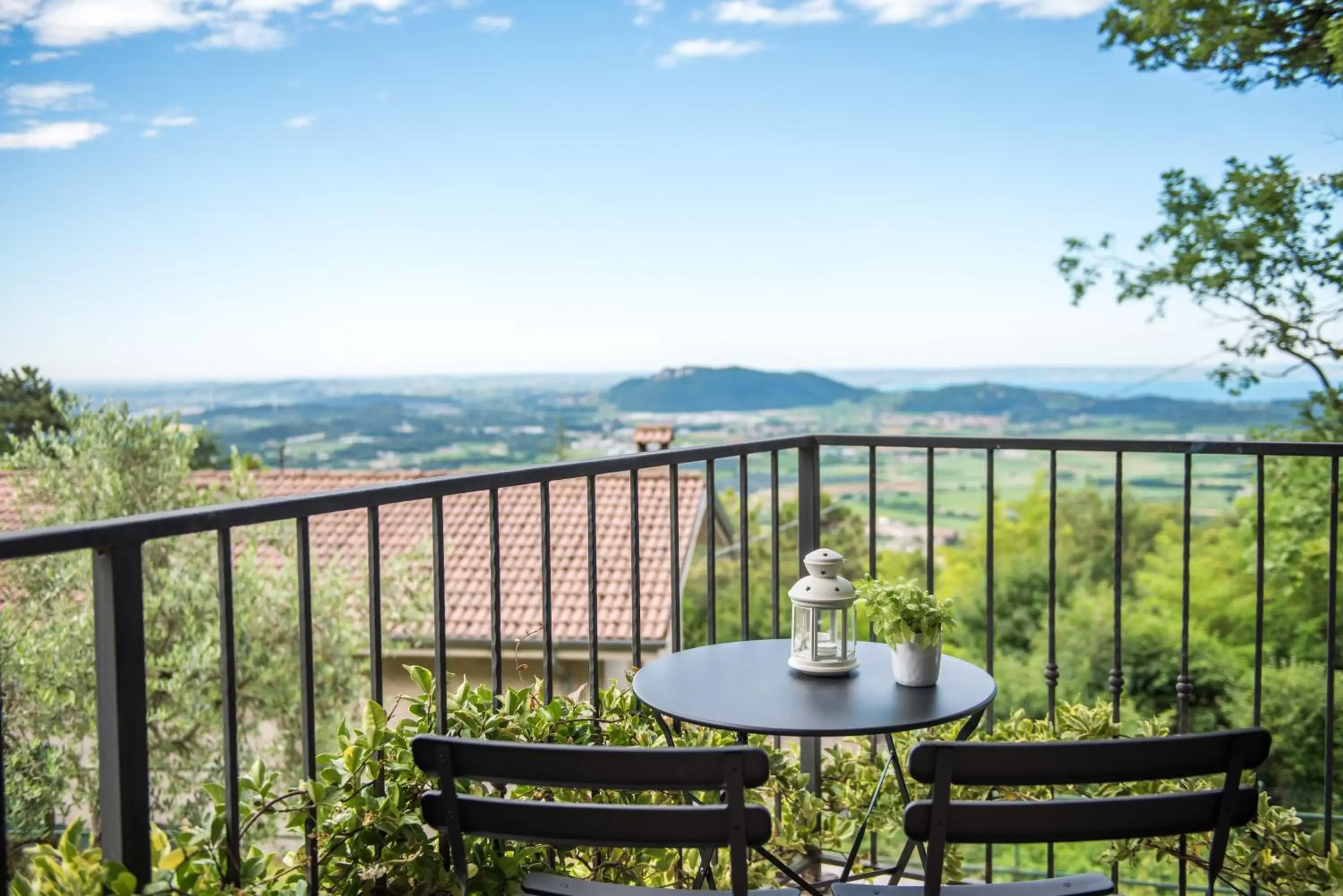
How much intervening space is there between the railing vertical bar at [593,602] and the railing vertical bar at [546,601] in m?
0.08

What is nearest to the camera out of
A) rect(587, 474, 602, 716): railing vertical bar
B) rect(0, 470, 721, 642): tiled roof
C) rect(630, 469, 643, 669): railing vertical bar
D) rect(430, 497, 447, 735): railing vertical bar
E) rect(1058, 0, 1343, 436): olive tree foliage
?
rect(430, 497, 447, 735): railing vertical bar

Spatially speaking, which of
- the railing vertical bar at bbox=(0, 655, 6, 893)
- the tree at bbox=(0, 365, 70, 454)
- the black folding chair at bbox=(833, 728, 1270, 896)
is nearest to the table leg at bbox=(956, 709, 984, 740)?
the black folding chair at bbox=(833, 728, 1270, 896)

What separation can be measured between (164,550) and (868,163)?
17442 mm

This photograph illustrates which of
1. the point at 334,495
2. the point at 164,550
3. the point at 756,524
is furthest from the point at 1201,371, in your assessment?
the point at 756,524

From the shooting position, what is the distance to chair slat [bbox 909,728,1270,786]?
137 cm

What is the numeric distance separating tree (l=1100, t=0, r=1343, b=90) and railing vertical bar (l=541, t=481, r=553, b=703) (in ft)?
19.7

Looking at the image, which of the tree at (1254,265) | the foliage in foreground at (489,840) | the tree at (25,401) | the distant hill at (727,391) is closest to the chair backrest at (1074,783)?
the foliage in foreground at (489,840)

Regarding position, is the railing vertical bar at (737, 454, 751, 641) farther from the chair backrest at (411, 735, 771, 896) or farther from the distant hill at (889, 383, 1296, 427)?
the distant hill at (889, 383, 1296, 427)

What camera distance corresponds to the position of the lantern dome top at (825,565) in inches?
85.7

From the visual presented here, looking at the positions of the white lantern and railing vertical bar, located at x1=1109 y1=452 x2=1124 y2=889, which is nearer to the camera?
the white lantern

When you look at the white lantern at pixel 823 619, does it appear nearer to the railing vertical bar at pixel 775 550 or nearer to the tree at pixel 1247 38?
the railing vertical bar at pixel 775 550

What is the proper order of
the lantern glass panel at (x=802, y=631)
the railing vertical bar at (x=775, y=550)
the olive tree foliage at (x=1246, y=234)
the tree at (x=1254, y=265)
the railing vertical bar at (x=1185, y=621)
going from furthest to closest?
the tree at (x=1254, y=265) < the olive tree foliage at (x=1246, y=234) < the railing vertical bar at (x=775, y=550) < the railing vertical bar at (x=1185, y=621) < the lantern glass panel at (x=802, y=631)

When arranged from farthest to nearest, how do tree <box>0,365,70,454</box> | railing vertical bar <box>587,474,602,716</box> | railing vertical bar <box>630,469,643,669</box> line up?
tree <box>0,365,70,454</box>, railing vertical bar <box>630,469,643,669</box>, railing vertical bar <box>587,474,602,716</box>

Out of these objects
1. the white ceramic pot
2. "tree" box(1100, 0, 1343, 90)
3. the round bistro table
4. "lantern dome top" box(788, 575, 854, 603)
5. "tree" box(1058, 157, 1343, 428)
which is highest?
"tree" box(1100, 0, 1343, 90)
